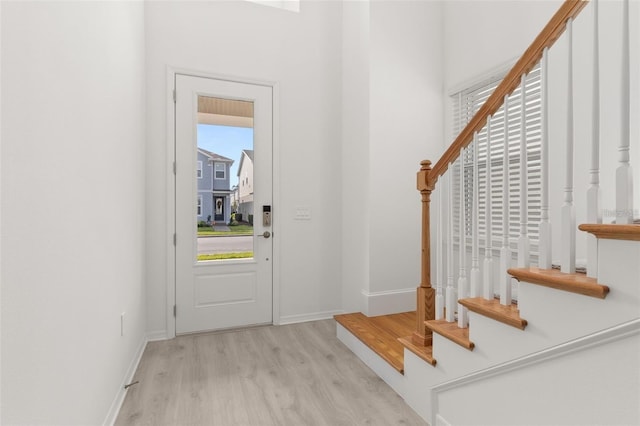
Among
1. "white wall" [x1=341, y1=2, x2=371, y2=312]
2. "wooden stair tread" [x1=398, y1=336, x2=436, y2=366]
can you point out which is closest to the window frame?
"white wall" [x1=341, y1=2, x2=371, y2=312]

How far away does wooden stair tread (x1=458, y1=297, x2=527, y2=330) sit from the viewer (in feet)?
4.47

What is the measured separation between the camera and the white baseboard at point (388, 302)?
3.13 metres

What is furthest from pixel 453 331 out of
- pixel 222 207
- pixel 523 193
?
pixel 222 207

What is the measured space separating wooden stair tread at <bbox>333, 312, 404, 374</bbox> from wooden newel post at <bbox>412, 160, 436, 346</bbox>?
0.84 ft

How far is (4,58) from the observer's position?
92 centimetres

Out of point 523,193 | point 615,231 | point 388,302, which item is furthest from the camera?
point 388,302

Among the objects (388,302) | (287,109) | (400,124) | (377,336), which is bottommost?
(377,336)

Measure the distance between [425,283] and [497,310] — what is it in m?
0.66

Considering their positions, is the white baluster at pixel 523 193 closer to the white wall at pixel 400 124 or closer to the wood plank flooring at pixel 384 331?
the wood plank flooring at pixel 384 331

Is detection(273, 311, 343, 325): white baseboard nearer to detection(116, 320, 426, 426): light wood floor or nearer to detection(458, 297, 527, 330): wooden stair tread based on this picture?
detection(116, 320, 426, 426): light wood floor

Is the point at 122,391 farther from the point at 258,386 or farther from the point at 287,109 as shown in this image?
the point at 287,109

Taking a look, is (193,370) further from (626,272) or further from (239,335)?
(626,272)

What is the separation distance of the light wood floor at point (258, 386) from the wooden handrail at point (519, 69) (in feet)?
4.94

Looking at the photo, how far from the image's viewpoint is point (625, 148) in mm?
1030
